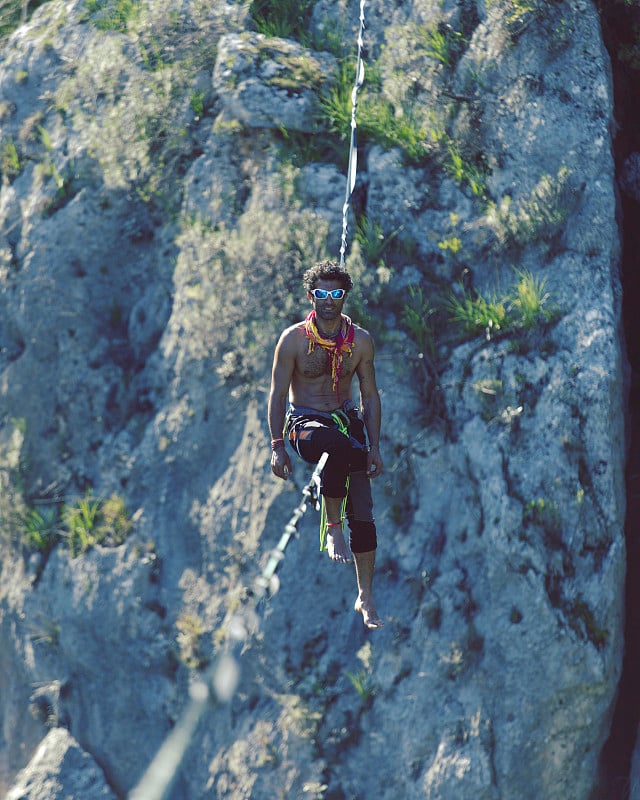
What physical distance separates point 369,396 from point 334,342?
0.50 m

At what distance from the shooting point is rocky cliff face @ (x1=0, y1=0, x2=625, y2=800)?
10.1m

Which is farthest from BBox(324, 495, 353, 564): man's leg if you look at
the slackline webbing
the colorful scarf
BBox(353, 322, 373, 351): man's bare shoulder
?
the slackline webbing

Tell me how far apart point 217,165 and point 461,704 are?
6.06 meters

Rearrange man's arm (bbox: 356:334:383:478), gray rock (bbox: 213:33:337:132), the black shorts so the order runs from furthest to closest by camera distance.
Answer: gray rock (bbox: 213:33:337:132)
man's arm (bbox: 356:334:383:478)
the black shorts

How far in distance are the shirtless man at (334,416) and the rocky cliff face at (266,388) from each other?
2438mm

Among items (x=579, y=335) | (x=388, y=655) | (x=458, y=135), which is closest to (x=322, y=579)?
(x=388, y=655)

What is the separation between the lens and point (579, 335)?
10.3m

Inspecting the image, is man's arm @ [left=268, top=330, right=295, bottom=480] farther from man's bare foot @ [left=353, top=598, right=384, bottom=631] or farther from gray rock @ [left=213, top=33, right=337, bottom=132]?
gray rock @ [left=213, top=33, right=337, bottom=132]

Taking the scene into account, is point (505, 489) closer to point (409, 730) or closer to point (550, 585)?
point (550, 585)

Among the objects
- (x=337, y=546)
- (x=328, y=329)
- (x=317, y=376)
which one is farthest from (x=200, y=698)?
(x=328, y=329)

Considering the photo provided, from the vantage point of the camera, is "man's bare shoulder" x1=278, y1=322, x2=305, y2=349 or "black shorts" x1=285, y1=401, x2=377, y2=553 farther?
"man's bare shoulder" x1=278, y1=322, x2=305, y2=349

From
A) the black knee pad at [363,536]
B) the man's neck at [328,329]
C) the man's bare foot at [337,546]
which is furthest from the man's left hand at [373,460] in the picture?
the man's neck at [328,329]

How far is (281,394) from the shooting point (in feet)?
26.7

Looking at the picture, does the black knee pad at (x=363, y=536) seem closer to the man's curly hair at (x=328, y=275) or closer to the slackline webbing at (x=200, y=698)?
the man's curly hair at (x=328, y=275)
